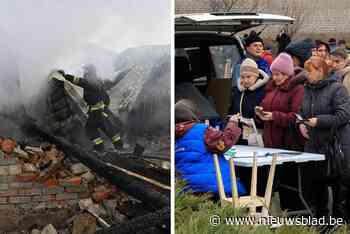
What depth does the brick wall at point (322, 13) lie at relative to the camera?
4.14 metres

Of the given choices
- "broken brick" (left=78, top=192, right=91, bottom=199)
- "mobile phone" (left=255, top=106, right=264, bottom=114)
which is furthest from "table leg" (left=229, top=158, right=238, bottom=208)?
"broken brick" (left=78, top=192, right=91, bottom=199)

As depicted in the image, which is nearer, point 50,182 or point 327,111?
point 50,182

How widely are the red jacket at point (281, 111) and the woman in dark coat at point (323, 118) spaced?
0.07m

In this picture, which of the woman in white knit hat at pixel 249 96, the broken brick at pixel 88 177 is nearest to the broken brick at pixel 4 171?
the broken brick at pixel 88 177

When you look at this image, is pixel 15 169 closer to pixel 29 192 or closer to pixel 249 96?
pixel 29 192

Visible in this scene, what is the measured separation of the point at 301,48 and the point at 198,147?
3.00ft

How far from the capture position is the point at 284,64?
4305 mm

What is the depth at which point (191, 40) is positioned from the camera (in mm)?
4402

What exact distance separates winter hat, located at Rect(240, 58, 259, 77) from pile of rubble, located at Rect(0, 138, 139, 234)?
Answer: 116 centimetres

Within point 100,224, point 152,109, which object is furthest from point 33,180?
point 152,109

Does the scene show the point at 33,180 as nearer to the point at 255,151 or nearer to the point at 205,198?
the point at 205,198

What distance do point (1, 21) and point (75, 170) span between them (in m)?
0.95

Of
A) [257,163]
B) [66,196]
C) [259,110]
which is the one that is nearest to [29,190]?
[66,196]

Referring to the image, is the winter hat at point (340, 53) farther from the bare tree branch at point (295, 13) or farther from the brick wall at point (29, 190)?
the brick wall at point (29, 190)
